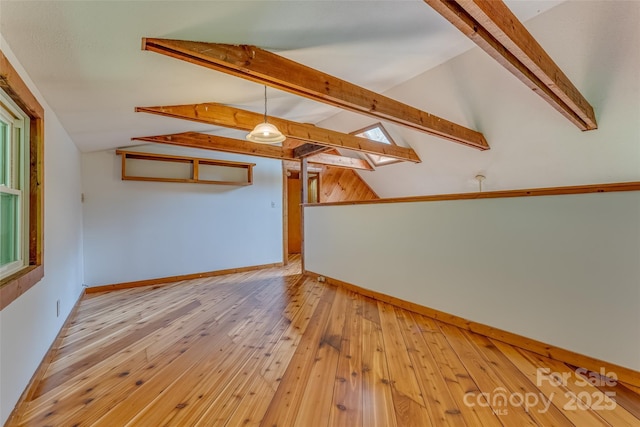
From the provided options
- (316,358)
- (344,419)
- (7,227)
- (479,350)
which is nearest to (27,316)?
(7,227)

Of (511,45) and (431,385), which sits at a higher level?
(511,45)

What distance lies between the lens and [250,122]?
3025 mm

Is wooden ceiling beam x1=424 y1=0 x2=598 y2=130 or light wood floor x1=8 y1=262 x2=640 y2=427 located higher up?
wooden ceiling beam x1=424 y1=0 x2=598 y2=130

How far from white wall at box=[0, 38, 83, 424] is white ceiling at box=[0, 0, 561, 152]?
0.60 ft

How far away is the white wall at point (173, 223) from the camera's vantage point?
3.67 metres

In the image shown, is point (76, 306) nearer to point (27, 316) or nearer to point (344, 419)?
point (27, 316)

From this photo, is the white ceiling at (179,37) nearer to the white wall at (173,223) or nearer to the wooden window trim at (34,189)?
the wooden window trim at (34,189)

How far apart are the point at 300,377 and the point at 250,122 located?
2.59 metres

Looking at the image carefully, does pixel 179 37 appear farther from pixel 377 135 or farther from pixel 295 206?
pixel 295 206

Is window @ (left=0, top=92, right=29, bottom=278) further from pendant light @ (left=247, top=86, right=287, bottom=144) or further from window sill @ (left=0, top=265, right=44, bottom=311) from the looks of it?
pendant light @ (left=247, top=86, right=287, bottom=144)

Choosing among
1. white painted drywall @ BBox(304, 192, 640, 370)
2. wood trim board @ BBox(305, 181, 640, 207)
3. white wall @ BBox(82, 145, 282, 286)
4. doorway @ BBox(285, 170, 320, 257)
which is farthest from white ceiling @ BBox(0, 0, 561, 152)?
doorway @ BBox(285, 170, 320, 257)

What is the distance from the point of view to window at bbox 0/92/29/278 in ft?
4.82

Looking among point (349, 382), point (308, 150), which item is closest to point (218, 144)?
point (308, 150)

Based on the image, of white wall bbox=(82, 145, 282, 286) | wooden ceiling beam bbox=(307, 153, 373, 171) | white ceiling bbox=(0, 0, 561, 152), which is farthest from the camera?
wooden ceiling beam bbox=(307, 153, 373, 171)
